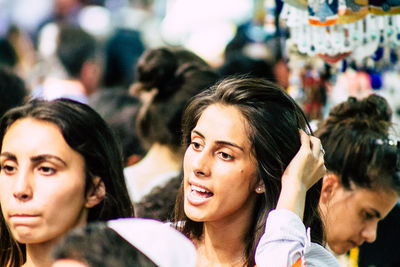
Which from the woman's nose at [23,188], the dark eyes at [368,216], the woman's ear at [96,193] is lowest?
the dark eyes at [368,216]

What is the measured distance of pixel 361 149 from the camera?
365 centimetres

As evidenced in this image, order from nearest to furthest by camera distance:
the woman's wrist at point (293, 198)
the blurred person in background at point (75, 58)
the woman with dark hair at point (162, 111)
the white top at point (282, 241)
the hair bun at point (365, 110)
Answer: the white top at point (282, 241), the woman's wrist at point (293, 198), the hair bun at point (365, 110), the woman with dark hair at point (162, 111), the blurred person in background at point (75, 58)

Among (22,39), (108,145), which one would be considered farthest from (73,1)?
(108,145)

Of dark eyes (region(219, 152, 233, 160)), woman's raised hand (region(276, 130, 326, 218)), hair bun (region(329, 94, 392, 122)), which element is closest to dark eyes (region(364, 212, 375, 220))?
hair bun (region(329, 94, 392, 122))

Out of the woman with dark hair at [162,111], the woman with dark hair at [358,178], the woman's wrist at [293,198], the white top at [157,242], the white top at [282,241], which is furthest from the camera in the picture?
the woman with dark hair at [162,111]

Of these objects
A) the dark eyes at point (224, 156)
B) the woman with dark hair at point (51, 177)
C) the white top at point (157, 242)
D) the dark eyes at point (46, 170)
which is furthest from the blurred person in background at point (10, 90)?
the white top at point (157, 242)

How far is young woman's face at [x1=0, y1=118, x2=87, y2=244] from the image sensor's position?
2881 millimetres

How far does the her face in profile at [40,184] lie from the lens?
9.45 ft

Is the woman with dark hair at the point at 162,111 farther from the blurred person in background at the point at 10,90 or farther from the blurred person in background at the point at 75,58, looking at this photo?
the blurred person in background at the point at 75,58

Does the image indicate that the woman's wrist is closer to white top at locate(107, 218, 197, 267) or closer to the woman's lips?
the woman's lips

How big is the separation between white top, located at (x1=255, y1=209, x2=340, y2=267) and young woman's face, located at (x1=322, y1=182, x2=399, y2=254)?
854mm

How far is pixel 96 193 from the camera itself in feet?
10.3

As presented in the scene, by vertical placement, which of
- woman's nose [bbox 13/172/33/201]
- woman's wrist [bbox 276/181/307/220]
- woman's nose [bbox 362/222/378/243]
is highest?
woman's nose [bbox 13/172/33/201]

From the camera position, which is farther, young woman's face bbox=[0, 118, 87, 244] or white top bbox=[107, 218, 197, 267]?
young woman's face bbox=[0, 118, 87, 244]
